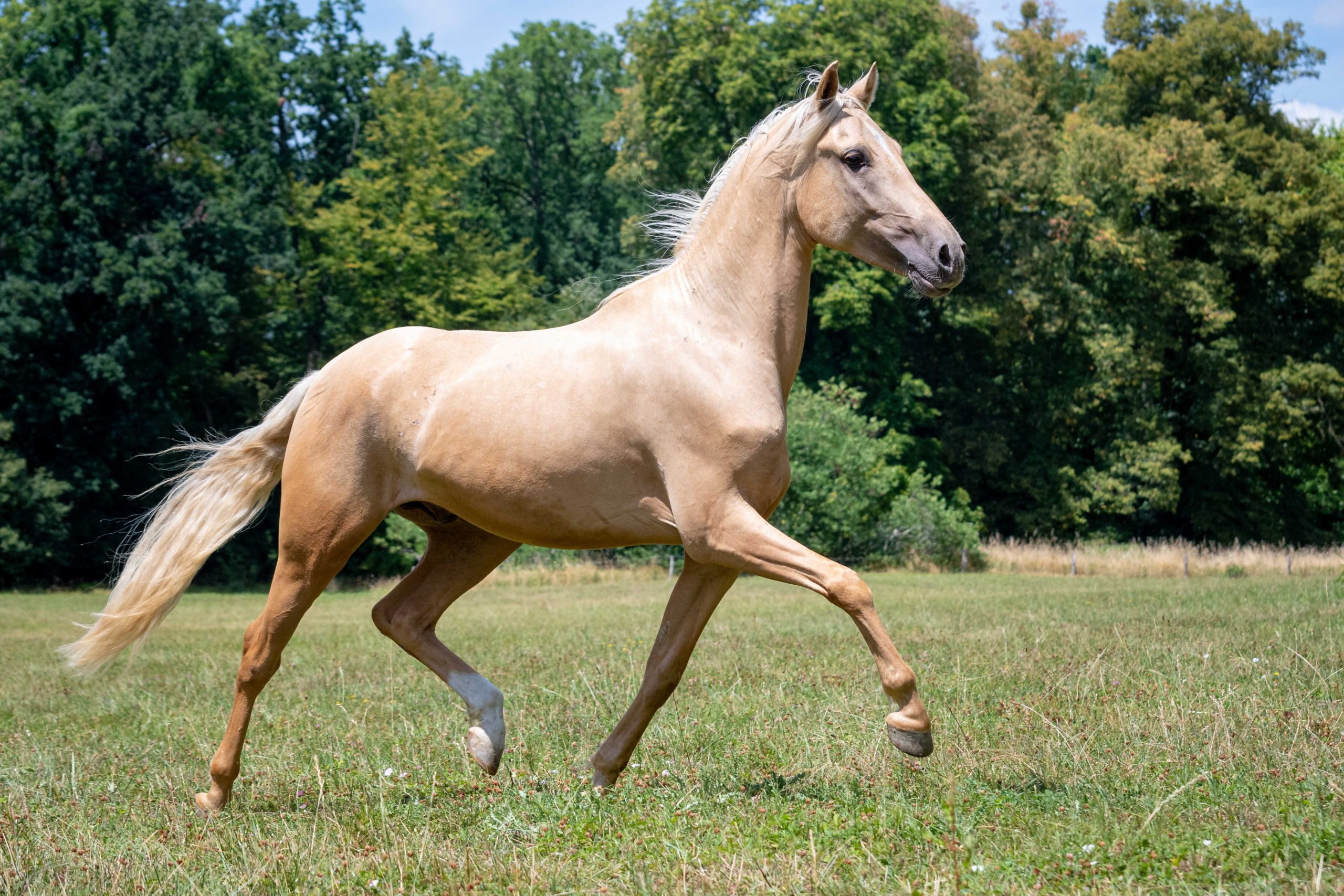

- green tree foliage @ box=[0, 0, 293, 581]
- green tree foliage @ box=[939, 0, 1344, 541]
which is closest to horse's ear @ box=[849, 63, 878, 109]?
green tree foliage @ box=[0, 0, 293, 581]

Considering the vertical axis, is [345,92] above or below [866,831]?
above

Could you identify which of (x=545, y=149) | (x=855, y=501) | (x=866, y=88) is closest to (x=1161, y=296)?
(x=855, y=501)

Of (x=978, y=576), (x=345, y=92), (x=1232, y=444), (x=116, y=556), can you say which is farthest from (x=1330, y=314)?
(x=116, y=556)

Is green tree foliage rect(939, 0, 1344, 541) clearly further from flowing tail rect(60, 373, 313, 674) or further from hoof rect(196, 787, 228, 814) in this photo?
hoof rect(196, 787, 228, 814)

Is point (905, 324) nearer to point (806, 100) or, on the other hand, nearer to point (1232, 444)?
point (1232, 444)

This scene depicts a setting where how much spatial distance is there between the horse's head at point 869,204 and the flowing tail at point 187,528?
9.50ft

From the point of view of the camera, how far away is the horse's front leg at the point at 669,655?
217 inches

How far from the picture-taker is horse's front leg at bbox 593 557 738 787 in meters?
5.52

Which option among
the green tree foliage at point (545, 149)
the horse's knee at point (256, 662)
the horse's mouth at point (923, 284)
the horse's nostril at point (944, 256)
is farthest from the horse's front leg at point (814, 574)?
the green tree foliage at point (545, 149)

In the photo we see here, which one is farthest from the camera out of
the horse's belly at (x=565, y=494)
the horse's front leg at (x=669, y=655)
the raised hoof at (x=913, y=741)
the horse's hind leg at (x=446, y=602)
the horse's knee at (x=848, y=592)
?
the horse's hind leg at (x=446, y=602)

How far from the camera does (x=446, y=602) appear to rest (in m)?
6.36

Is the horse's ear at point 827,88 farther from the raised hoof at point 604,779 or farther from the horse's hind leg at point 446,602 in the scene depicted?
the raised hoof at point 604,779

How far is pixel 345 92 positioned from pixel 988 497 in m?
29.8

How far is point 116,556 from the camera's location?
707cm
